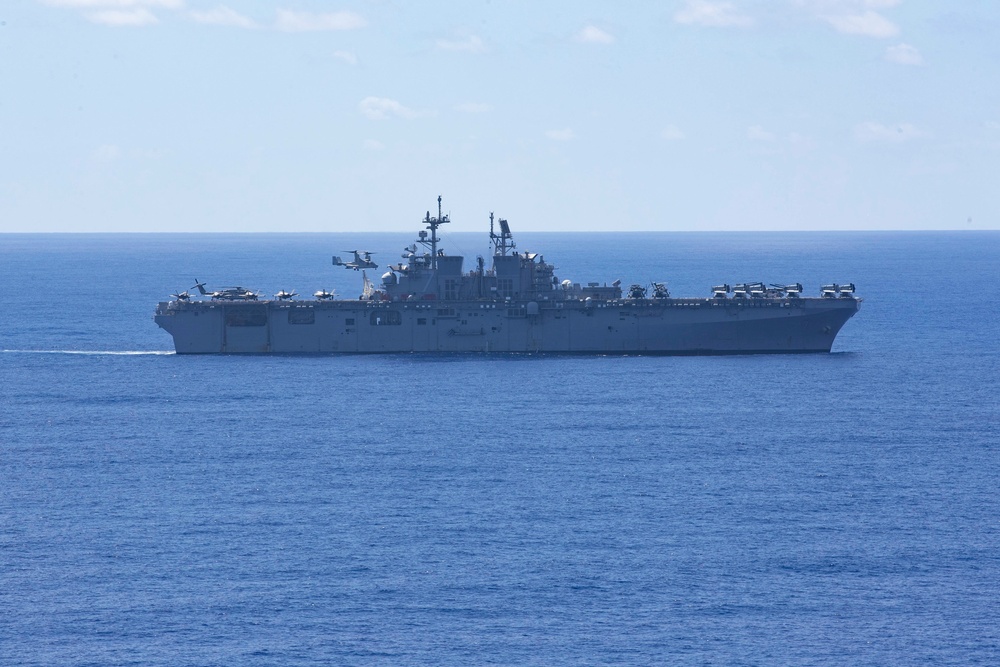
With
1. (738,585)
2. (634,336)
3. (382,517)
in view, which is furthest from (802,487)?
(634,336)

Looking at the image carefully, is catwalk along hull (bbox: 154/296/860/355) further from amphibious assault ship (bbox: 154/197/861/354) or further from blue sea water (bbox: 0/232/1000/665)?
blue sea water (bbox: 0/232/1000/665)

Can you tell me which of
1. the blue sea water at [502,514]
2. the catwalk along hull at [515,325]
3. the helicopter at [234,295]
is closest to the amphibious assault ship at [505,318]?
the catwalk along hull at [515,325]

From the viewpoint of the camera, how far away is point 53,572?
4128 centimetres

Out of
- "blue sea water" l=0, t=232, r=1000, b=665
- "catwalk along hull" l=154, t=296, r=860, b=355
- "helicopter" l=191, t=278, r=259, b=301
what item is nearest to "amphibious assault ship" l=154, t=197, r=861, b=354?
"catwalk along hull" l=154, t=296, r=860, b=355

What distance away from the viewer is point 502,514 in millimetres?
47188

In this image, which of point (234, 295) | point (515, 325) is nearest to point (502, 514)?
point (515, 325)

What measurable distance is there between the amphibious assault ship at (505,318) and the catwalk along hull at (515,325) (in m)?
0.06

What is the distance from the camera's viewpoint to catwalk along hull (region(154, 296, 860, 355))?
8500 centimetres

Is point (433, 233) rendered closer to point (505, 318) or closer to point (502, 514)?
point (505, 318)

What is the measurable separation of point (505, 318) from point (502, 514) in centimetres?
3983

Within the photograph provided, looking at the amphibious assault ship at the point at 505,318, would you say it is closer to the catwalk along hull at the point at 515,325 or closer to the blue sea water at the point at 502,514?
the catwalk along hull at the point at 515,325

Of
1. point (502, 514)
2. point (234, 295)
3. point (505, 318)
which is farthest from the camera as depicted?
point (234, 295)

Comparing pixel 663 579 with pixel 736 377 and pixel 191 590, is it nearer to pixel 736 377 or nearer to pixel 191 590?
pixel 191 590

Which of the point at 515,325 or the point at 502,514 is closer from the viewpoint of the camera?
the point at 502,514
